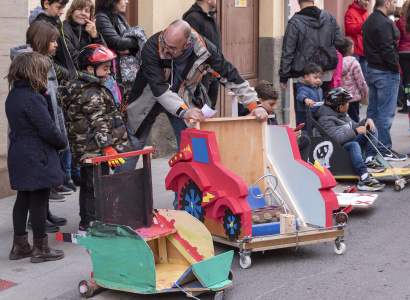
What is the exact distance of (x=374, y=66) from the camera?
9852 mm

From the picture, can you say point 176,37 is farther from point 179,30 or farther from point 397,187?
point 397,187

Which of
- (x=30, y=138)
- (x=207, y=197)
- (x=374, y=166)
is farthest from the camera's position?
(x=374, y=166)

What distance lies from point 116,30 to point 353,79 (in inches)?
158

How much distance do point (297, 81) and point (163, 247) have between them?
13.8 ft

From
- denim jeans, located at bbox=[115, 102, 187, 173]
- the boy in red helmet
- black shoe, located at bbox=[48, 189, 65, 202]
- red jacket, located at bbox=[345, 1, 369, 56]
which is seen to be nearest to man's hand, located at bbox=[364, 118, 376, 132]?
denim jeans, located at bbox=[115, 102, 187, 173]

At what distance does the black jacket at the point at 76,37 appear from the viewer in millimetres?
7328

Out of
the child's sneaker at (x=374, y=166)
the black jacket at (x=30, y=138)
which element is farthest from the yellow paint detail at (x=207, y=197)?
the child's sneaker at (x=374, y=166)

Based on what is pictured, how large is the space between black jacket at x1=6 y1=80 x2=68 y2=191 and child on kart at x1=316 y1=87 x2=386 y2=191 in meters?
3.65

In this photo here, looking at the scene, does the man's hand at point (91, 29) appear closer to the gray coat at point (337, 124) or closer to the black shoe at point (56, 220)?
the black shoe at point (56, 220)

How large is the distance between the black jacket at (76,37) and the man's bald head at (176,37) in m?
1.65

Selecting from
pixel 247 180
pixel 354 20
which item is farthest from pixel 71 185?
pixel 354 20

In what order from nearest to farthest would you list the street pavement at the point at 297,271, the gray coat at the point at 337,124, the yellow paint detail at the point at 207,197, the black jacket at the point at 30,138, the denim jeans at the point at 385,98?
the street pavement at the point at 297,271 < the black jacket at the point at 30,138 < the yellow paint detail at the point at 207,197 < the gray coat at the point at 337,124 < the denim jeans at the point at 385,98

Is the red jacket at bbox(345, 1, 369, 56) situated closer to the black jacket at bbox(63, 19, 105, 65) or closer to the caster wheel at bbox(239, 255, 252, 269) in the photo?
the black jacket at bbox(63, 19, 105, 65)

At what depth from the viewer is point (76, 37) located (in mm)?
7473
